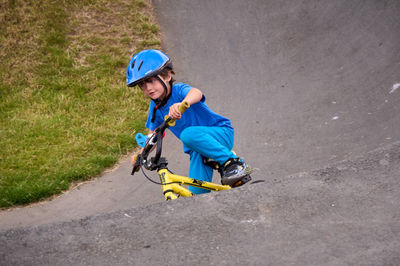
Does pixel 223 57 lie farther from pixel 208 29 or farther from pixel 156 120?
pixel 156 120

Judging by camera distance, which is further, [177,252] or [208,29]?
[208,29]

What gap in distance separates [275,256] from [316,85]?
17.2 feet

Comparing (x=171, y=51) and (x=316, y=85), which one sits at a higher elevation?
(x=171, y=51)

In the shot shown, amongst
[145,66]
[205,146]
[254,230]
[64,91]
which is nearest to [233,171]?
[205,146]

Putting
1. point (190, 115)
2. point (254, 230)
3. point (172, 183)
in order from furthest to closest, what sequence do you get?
1. point (190, 115)
2. point (172, 183)
3. point (254, 230)

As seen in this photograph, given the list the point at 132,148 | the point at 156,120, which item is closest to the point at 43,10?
the point at 132,148

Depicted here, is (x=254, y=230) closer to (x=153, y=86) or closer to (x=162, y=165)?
(x=162, y=165)

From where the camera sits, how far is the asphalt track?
2.55 metres

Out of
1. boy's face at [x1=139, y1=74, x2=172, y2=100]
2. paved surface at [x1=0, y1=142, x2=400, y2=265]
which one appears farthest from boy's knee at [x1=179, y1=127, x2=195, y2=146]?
paved surface at [x1=0, y1=142, x2=400, y2=265]

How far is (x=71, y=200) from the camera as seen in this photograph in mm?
5176

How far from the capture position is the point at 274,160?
5.66m

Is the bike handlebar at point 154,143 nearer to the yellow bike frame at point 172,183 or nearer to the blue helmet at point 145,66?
the yellow bike frame at point 172,183

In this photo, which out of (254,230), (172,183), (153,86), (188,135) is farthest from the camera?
(153,86)

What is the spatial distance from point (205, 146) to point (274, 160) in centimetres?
233
